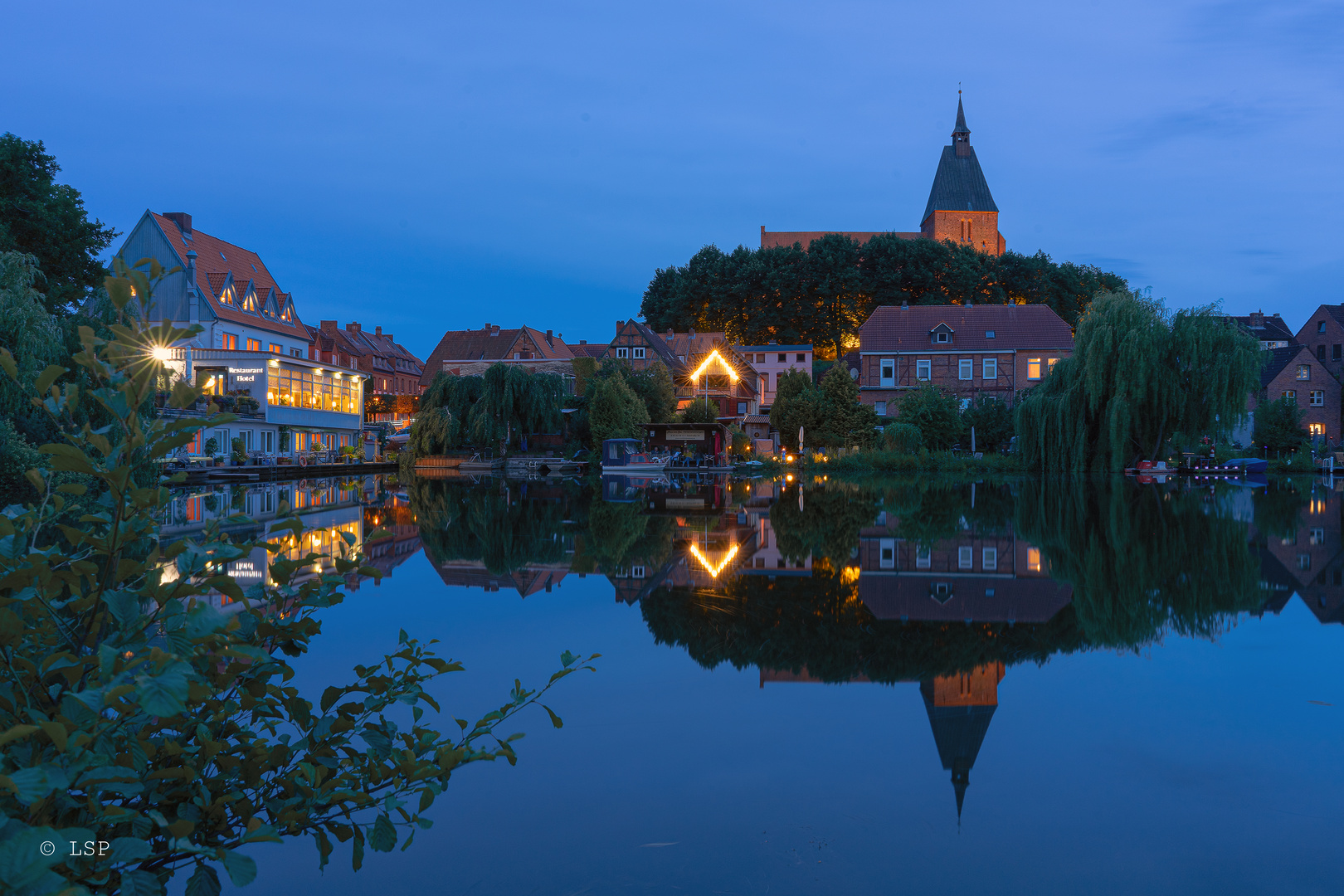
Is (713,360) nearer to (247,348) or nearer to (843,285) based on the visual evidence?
(843,285)

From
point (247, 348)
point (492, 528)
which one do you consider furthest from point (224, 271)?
point (492, 528)

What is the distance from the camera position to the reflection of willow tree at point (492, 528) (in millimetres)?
11693

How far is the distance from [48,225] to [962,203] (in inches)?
3254

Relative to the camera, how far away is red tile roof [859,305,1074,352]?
57656 mm

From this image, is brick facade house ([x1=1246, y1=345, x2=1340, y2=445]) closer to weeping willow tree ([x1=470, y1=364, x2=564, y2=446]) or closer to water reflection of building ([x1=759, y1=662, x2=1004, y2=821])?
weeping willow tree ([x1=470, y1=364, x2=564, y2=446])

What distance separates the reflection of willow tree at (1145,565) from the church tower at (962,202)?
7882cm

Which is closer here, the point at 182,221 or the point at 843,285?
the point at 182,221

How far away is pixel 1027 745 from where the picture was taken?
441 centimetres

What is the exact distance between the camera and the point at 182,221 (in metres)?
46.0

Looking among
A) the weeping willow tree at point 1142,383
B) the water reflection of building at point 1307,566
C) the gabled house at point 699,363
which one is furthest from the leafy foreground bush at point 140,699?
the gabled house at point 699,363

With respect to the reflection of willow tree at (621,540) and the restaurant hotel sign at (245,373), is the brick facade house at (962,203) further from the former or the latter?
the reflection of willow tree at (621,540)

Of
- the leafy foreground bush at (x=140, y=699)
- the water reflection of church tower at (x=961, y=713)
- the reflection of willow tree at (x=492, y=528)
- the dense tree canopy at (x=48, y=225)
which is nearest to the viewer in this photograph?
the leafy foreground bush at (x=140, y=699)

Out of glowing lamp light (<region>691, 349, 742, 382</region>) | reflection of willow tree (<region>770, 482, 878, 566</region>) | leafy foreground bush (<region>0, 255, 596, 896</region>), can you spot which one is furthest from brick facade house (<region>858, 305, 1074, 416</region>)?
leafy foreground bush (<region>0, 255, 596, 896</region>)

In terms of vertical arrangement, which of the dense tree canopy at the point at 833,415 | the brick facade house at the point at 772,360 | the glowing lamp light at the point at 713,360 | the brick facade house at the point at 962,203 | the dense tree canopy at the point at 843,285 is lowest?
the dense tree canopy at the point at 833,415
